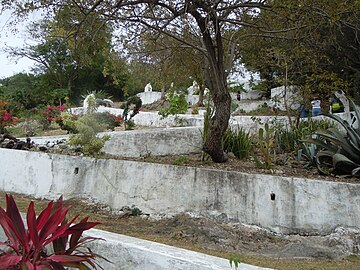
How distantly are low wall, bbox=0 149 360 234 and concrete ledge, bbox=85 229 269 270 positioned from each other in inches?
100

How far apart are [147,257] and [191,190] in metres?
2.87

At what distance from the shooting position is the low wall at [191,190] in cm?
467

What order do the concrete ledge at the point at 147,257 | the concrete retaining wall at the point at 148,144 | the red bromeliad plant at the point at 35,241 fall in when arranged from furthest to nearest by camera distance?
the concrete retaining wall at the point at 148,144, the concrete ledge at the point at 147,257, the red bromeliad plant at the point at 35,241

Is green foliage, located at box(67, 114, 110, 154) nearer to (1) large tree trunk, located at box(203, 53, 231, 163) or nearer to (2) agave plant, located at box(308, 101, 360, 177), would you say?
(1) large tree trunk, located at box(203, 53, 231, 163)

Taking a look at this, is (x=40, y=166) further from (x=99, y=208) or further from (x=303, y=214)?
(x=303, y=214)

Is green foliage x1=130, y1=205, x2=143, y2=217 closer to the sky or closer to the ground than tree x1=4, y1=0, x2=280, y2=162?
closer to the ground

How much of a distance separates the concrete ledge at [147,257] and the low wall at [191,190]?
255 centimetres

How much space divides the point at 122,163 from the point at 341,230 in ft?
11.0

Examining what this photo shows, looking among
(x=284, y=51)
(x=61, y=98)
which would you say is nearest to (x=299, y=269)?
(x=284, y=51)

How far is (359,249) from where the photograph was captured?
173 inches

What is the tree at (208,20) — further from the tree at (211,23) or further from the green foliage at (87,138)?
the green foliage at (87,138)

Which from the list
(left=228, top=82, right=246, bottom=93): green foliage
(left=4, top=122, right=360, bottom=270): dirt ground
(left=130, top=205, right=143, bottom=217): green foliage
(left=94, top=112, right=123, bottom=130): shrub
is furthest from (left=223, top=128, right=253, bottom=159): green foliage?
(left=228, top=82, right=246, bottom=93): green foliage

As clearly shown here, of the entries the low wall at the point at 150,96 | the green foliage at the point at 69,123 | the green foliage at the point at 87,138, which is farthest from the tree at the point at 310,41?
the low wall at the point at 150,96

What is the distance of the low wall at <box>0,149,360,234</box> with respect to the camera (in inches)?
Answer: 184
